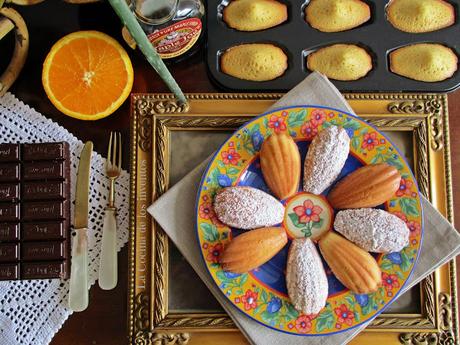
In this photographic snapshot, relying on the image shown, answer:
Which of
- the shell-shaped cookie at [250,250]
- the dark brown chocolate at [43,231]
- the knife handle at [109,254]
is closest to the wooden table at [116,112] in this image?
the knife handle at [109,254]

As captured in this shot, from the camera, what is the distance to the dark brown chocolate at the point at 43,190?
0.92 metres

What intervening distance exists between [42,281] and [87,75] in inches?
15.6

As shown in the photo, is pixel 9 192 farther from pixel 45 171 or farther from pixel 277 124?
pixel 277 124

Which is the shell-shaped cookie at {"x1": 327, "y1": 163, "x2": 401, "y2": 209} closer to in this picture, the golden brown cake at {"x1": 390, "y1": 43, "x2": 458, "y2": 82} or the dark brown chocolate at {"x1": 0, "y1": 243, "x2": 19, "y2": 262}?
the golden brown cake at {"x1": 390, "y1": 43, "x2": 458, "y2": 82}

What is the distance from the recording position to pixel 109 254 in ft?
3.00

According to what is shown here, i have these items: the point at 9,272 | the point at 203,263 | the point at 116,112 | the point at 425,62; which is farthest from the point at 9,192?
the point at 425,62

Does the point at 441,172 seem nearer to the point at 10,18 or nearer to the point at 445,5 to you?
the point at 445,5

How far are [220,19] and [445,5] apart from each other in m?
0.45

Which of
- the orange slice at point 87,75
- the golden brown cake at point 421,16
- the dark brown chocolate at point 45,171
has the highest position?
the golden brown cake at point 421,16

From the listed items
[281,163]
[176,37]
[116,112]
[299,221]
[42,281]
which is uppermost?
[176,37]

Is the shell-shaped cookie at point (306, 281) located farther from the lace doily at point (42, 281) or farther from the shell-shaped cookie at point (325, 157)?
the lace doily at point (42, 281)

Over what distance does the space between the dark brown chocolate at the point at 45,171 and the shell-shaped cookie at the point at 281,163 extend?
15.0 inches

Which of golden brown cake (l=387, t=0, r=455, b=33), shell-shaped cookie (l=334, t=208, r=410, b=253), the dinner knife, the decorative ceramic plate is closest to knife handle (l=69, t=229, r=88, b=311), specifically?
the dinner knife

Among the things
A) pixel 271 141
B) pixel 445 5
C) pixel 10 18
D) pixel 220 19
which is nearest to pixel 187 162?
pixel 271 141
